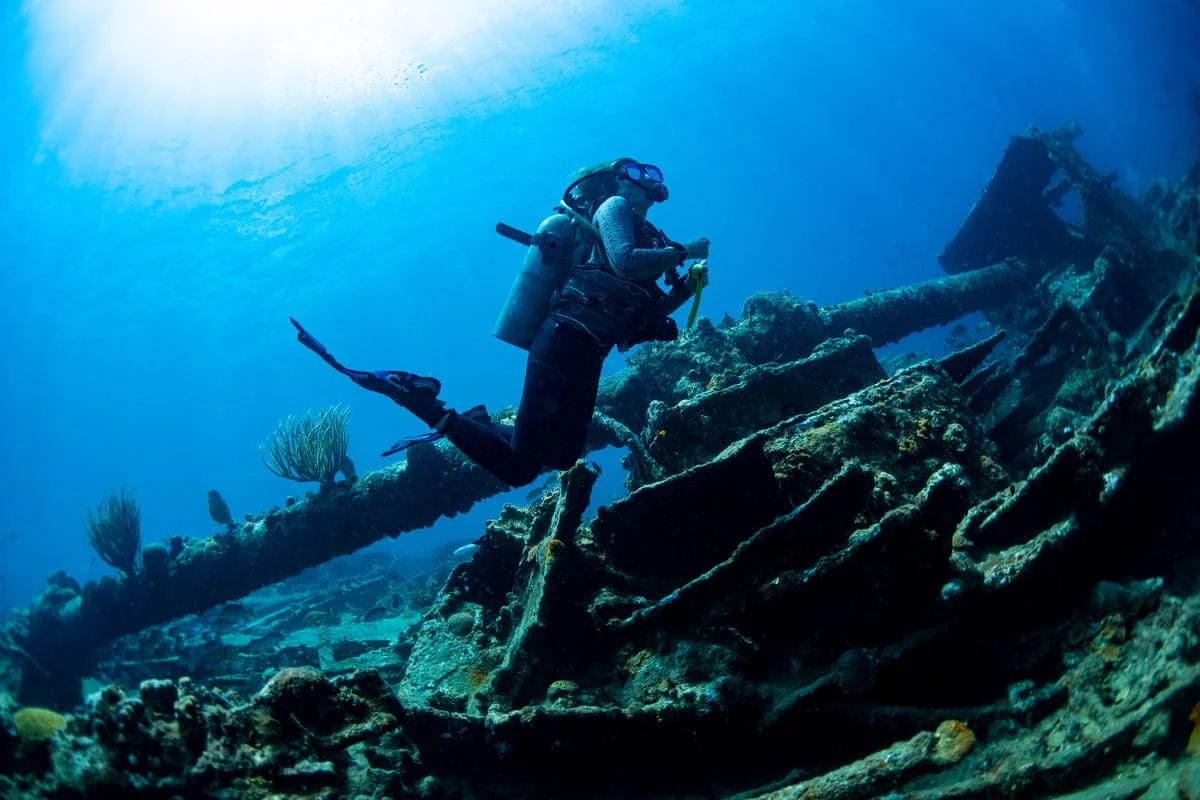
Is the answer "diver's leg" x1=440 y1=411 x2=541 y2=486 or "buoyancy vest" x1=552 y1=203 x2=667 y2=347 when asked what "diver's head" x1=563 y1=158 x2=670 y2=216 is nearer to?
"buoyancy vest" x1=552 y1=203 x2=667 y2=347

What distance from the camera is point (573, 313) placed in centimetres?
472

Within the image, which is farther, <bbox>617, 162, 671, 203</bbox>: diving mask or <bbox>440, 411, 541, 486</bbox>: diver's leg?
<bbox>617, 162, 671, 203</bbox>: diving mask

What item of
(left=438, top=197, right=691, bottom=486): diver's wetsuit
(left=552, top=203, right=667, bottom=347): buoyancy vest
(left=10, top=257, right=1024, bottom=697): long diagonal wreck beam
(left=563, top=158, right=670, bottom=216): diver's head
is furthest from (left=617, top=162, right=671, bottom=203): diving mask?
(left=10, top=257, right=1024, bottom=697): long diagonal wreck beam

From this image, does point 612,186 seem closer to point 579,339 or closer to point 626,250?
point 626,250

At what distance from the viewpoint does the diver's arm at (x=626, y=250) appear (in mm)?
4434

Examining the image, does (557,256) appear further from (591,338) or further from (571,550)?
(571,550)

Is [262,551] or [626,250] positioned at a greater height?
[262,551]

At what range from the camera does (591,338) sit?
473 centimetres

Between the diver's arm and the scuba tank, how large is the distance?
54 centimetres

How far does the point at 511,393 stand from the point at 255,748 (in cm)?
16483

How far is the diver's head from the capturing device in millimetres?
5180

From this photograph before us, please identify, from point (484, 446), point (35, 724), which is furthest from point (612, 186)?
point (35, 724)

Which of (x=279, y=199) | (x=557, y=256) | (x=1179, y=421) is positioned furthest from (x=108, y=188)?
(x=1179, y=421)

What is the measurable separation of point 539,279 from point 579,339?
0.84 meters
